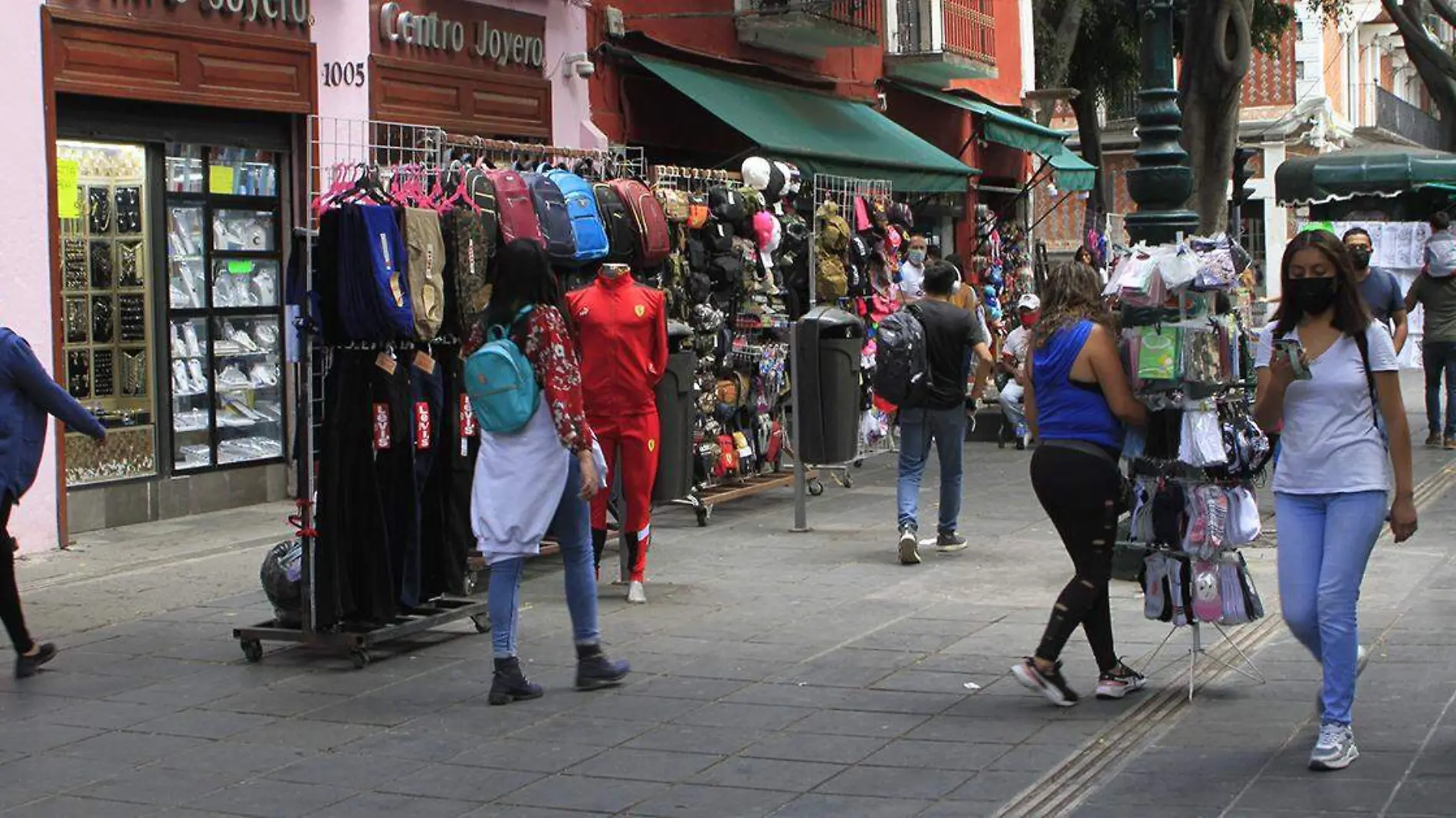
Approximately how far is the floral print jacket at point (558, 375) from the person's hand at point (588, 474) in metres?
0.02

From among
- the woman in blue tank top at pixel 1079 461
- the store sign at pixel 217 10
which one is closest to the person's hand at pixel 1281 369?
the woman in blue tank top at pixel 1079 461

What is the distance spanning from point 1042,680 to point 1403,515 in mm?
1507

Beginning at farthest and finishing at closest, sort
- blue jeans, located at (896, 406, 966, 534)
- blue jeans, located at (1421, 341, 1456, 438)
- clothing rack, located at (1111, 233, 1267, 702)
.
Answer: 1. blue jeans, located at (1421, 341, 1456, 438)
2. blue jeans, located at (896, 406, 966, 534)
3. clothing rack, located at (1111, 233, 1267, 702)

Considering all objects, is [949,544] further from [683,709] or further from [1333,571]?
[1333,571]

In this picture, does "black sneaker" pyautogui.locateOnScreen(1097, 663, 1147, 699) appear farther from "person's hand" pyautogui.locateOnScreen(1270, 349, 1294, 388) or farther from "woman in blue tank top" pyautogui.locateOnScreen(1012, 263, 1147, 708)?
"person's hand" pyautogui.locateOnScreen(1270, 349, 1294, 388)

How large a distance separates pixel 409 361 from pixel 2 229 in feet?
13.1

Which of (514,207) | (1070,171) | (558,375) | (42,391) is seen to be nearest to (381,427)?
(558,375)

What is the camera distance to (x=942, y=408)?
1127 cm

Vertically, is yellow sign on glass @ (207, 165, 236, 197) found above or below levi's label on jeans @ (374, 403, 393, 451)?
above

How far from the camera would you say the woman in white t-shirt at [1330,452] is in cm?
620

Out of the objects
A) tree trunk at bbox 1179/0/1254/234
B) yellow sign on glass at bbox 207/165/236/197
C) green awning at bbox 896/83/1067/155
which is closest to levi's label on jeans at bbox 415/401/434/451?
yellow sign on glass at bbox 207/165/236/197

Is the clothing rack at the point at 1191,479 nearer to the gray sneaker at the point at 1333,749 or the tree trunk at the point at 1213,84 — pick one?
the gray sneaker at the point at 1333,749

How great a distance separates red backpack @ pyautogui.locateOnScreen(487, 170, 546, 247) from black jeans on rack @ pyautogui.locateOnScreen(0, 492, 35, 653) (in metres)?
2.98

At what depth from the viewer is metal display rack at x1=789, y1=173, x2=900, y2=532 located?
12.4 metres
